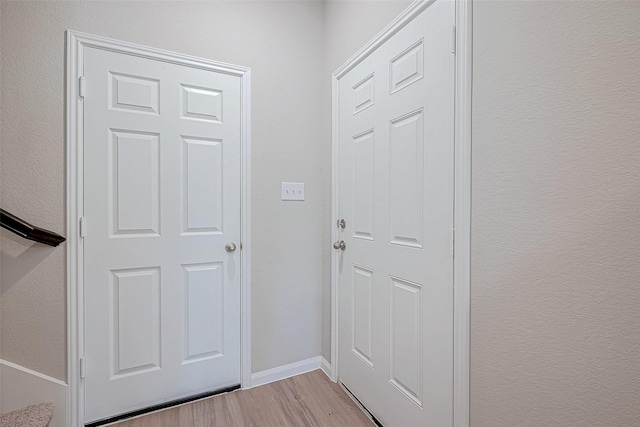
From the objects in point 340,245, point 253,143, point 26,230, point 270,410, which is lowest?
point 270,410

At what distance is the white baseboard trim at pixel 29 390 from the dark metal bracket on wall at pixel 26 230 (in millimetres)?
605

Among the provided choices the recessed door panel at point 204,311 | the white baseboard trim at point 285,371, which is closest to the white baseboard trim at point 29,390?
the recessed door panel at point 204,311

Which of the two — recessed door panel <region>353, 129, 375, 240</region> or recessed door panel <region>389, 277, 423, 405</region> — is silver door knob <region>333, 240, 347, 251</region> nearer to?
recessed door panel <region>353, 129, 375, 240</region>

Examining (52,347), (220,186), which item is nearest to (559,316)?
(220,186)

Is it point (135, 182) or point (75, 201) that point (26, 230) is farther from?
point (135, 182)

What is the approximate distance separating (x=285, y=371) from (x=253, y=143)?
1.50m

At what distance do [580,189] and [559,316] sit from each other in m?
0.35

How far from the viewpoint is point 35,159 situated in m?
1.39

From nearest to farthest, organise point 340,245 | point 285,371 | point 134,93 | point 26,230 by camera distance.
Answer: point 26,230
point 134,93
point 340,245
point 285,371

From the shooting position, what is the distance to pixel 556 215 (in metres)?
0.82

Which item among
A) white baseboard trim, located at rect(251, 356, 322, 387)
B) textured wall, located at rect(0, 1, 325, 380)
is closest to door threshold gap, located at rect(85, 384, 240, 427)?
white baseboard trim, located at rect(251, 356, 322, 387)

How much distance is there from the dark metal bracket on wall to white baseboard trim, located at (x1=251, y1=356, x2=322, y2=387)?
1317mm

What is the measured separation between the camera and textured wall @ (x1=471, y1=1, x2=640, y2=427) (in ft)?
2.29

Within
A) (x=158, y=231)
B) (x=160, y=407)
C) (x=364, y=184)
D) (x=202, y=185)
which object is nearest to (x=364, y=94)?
(x=364, y=184)
